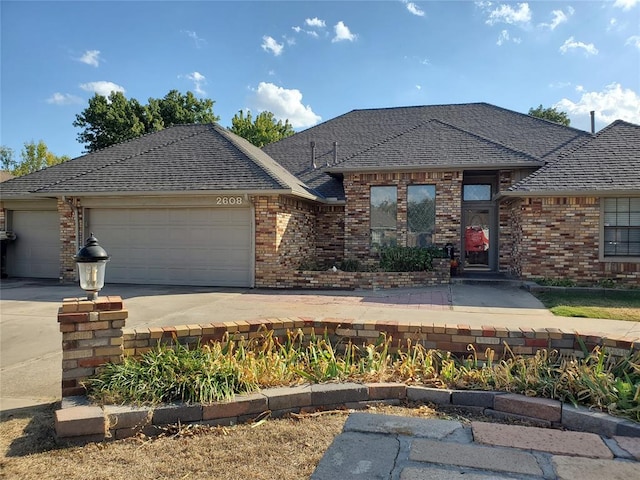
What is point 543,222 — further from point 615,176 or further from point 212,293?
point 212,293

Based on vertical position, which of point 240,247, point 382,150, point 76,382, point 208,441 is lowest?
point 208,441

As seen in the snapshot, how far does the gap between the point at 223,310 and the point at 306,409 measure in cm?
475

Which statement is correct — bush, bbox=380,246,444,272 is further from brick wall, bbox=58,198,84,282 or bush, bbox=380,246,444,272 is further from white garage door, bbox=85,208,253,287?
brick wall, bbox=58,198,84,282

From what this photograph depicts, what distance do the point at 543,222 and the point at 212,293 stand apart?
8.77 meters

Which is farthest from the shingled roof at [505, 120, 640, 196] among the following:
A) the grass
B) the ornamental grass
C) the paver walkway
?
the paver walkway

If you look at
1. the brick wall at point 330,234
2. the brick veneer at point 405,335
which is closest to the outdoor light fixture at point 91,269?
the brick veneer at point 405,335

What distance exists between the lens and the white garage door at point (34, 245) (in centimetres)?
1454

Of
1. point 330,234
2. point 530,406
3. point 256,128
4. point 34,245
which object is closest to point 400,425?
point 530,406

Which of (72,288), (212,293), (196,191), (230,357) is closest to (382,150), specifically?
(196,191)

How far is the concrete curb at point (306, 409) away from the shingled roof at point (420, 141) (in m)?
10.0

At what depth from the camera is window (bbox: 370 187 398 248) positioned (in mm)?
13773

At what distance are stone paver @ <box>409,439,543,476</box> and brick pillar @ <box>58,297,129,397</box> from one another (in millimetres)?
2691

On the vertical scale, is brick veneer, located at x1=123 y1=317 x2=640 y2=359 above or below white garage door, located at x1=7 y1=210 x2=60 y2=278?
below

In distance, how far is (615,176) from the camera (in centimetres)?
1096
